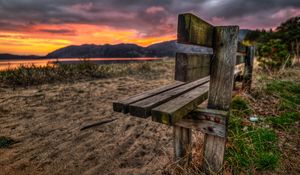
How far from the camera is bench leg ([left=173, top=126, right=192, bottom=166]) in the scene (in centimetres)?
200

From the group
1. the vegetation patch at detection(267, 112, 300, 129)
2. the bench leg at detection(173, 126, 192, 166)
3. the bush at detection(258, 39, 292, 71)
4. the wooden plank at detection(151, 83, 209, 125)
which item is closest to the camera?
the wooden plank at detection(151, 83, 209, 125)

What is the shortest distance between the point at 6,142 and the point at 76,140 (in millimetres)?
1080

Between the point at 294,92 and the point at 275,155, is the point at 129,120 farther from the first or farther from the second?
the point at 294,92

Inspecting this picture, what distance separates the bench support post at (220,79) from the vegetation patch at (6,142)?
3.02 meters

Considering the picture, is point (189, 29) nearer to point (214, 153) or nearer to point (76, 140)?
point (214, 153)

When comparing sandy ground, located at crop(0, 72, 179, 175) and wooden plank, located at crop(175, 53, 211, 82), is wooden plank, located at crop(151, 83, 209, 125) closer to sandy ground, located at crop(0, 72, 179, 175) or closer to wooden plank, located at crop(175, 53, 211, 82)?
wooden plank, located at crop(175, 53, 211, 82)

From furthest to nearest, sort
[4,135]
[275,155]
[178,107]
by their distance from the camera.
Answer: [4,135] → [275,155] → [178,107]

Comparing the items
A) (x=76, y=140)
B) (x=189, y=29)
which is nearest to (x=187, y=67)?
(x=189, y=29)

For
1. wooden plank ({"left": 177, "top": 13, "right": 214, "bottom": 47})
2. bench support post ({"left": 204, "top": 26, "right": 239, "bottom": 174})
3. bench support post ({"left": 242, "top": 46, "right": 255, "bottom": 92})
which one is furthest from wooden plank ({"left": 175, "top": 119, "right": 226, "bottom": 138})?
bench support post ({"left": 242, "top": 46, "right": 255, "bottom": 92})

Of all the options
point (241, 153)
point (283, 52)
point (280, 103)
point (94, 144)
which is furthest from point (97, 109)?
point (283, 52)

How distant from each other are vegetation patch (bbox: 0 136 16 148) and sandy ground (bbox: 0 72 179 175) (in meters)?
0.09

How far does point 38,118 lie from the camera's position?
12.7 feet

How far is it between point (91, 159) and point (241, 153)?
2.02 m

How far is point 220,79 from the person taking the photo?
1582mm
